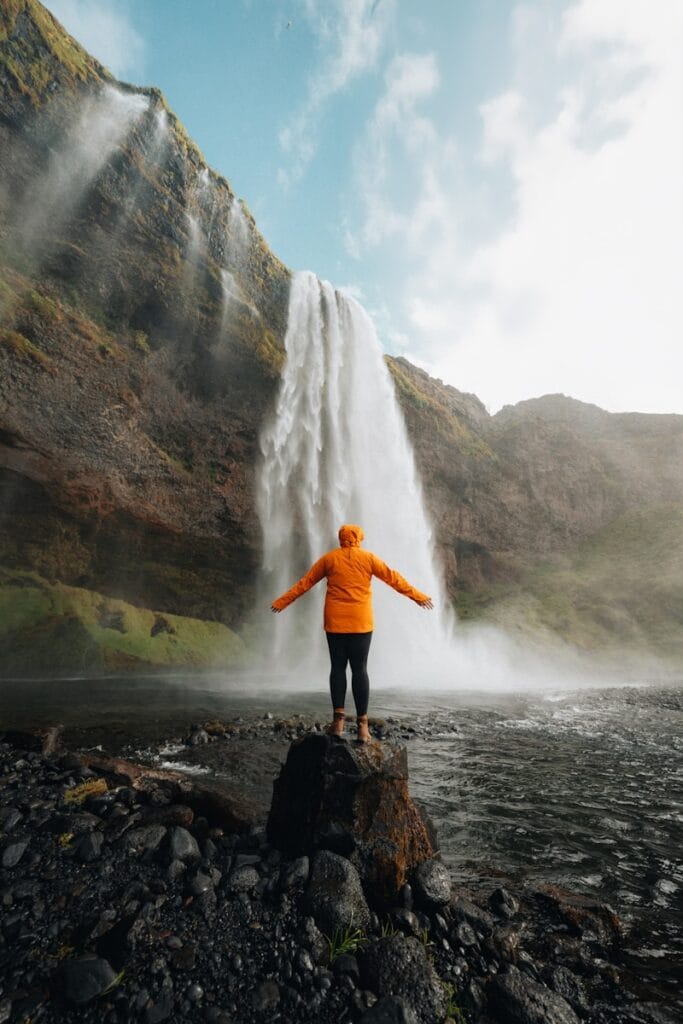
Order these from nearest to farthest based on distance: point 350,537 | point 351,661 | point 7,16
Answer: point 351,661 < point 350,537 < point 7,16

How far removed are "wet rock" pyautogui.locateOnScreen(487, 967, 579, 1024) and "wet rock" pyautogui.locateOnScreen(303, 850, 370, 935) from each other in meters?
1.13

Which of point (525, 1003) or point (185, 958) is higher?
point (185, 958)

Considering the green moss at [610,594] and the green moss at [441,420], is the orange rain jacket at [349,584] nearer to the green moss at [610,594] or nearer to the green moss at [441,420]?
the green moss at [610,594]

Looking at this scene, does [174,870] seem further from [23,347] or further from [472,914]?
[23,347]

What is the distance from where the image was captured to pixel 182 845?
195 inches

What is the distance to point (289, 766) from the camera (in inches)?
218

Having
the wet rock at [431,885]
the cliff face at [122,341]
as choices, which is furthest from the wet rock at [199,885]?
the cliff face at [122,341]

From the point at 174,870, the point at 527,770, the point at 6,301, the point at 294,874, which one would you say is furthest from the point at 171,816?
the point at 6,301

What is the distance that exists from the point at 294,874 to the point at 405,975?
1.37m

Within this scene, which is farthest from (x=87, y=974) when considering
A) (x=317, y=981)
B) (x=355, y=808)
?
(x=355, y=808)

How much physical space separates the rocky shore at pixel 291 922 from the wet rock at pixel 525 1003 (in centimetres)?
1

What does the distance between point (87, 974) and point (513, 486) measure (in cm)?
5749

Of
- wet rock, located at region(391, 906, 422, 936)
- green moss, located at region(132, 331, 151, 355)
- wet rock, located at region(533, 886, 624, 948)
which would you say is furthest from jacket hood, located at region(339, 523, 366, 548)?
green moss, located at region(132, 331, 151, 355)

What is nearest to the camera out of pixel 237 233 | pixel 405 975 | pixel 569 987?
pixel 405 975
